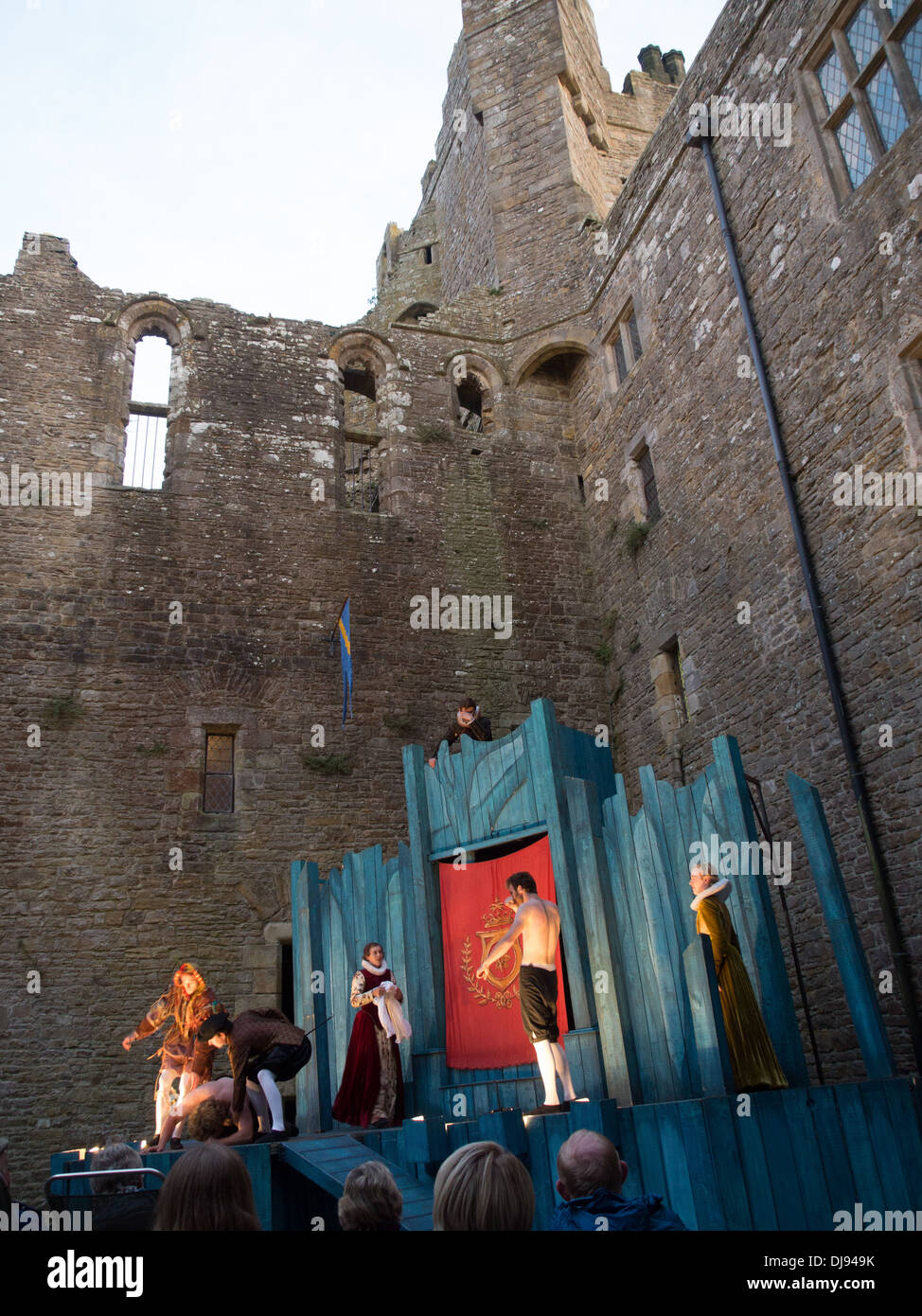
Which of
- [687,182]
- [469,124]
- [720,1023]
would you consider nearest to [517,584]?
[687,182]

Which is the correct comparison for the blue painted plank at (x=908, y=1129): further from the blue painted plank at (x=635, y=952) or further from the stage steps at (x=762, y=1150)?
the blue painted plank at (x=635, y=952)

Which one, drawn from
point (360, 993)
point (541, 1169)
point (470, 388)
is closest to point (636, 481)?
point (470, 388)

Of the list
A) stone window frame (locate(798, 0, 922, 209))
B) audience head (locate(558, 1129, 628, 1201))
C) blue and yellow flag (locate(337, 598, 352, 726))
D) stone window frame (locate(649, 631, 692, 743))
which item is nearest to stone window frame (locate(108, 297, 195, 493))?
blue and yellow flag (locate(337, 598, 352, 726))

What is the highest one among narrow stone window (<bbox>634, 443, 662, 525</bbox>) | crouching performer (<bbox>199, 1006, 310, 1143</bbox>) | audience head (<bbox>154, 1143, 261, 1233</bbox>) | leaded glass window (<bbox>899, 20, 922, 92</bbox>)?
leaded glass window (<bbox>899, 20, 922, 92</bbox>)

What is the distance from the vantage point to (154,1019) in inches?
323

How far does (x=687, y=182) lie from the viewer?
12.0m

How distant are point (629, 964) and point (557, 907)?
0.67 metres

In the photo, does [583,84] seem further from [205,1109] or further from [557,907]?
[205,1109]

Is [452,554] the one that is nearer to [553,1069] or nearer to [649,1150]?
[553,1069]

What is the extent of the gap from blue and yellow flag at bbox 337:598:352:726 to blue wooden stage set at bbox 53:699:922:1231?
9.78 ft

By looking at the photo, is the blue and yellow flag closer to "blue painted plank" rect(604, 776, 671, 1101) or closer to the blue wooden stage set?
the blue wooden stage set

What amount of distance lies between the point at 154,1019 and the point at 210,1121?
1890mm

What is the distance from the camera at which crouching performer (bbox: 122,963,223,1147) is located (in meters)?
7.87

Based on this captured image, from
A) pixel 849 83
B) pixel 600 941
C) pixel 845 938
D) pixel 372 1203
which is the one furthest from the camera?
pixel 849 83
